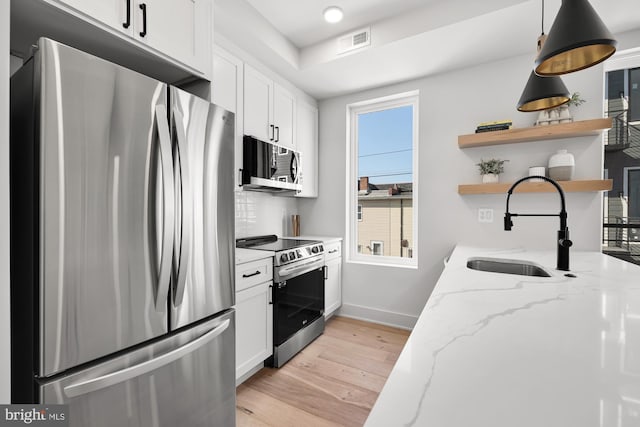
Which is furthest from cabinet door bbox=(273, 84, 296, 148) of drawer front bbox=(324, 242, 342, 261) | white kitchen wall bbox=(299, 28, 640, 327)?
drawer front bbox=(324, 242, 342, 261)

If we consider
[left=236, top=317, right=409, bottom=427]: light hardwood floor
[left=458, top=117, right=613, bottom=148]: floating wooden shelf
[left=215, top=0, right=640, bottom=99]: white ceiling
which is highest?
[left=215, top=0, right=640, bottom=99]: white ceiling

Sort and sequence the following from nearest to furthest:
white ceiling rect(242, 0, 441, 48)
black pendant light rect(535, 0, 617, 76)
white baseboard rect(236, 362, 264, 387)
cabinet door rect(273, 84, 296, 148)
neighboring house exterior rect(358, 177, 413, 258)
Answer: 1. black pendant light rect(535, 0, 617, 76)
2. white baseboard rect(236, 362, 264, 387)
3. white ceiling rect(242, 0, 441, 48)
4. cabinet door rect(273, 84, 296, 148)
5. neighboring house exterior rect(358, 177, 413, 258)

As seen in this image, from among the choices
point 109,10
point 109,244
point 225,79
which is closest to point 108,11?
point 109,10

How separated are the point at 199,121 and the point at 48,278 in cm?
84

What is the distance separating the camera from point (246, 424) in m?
1.69

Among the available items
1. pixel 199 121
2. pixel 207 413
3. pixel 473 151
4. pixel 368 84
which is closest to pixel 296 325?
pixel 207 413

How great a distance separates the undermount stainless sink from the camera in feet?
5.72

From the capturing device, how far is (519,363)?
579mm

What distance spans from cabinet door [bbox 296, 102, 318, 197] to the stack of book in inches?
66.5

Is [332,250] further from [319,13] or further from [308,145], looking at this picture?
[319,13]

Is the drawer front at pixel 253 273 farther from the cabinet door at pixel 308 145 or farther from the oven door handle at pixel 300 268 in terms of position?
the cabinet door at pixel 308 145

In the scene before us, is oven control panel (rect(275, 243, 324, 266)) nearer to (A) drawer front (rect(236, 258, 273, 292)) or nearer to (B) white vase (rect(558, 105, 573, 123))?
(A) drawer front (rect(236, 258, 273, 292))

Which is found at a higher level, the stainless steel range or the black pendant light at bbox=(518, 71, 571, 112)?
the black pendant light at bbox=(518, 71, 571, 112)

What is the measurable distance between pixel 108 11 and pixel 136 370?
141cm
